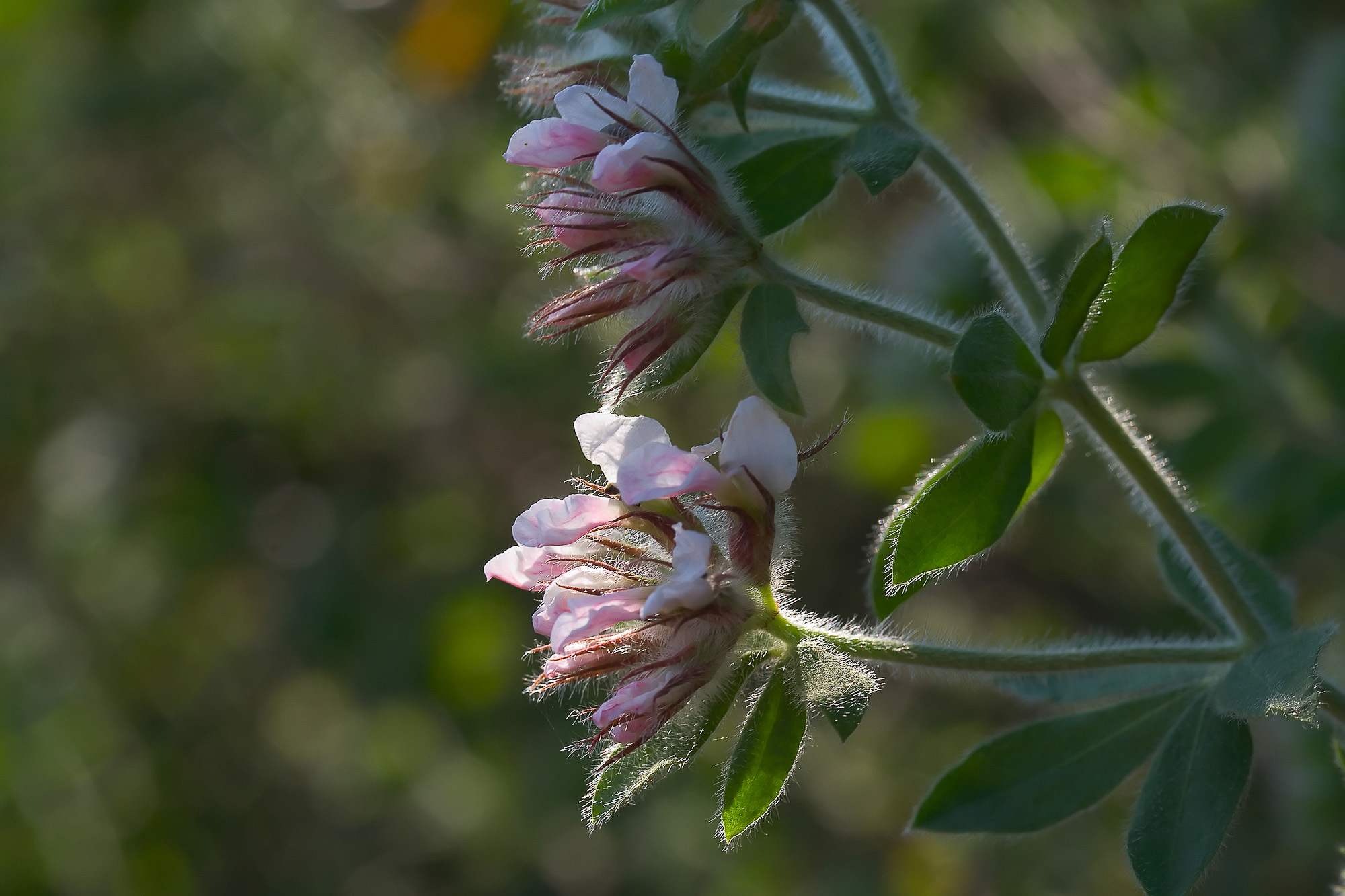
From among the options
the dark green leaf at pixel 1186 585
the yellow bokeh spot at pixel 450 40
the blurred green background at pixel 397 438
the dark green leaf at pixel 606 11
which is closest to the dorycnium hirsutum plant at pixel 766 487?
the dark green leaf at pixel 606 11

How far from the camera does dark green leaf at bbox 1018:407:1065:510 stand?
1570mm

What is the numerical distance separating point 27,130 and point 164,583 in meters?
1.84

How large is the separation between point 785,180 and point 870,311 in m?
0.26

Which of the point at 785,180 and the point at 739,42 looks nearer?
the point at 739,42

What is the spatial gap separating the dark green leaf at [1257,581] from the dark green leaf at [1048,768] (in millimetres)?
294

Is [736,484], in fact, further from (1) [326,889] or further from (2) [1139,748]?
(1) [326,889]

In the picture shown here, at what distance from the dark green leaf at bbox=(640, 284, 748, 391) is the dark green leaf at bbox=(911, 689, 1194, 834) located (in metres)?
0.63

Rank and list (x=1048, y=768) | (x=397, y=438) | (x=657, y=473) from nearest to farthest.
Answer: (x=657, y=473), (x=1048, y=768), (x=397, y=438)

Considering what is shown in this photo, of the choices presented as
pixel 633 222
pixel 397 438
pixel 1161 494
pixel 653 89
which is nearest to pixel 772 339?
pixel 633 222

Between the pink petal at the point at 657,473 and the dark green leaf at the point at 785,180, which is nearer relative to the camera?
the pink petal at the point at 657,473

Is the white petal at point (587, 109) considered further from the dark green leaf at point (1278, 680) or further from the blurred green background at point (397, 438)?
the blurred green background at point (397, 438)

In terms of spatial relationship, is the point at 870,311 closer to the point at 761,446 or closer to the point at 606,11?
the point at 761,446

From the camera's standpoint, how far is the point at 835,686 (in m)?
1.43

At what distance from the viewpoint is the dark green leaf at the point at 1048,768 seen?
1608 mm
